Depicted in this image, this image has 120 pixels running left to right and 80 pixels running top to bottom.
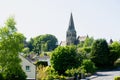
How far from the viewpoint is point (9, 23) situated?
48.4m

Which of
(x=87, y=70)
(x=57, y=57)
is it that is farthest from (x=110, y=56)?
(x=57, y=57)

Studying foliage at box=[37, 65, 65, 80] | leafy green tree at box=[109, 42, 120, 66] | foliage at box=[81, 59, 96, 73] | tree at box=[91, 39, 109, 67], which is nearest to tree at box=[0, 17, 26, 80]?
foliage at box=[37, 65, 65, 80]

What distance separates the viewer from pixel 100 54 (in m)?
104

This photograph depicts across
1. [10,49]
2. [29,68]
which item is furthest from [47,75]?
[10,49]

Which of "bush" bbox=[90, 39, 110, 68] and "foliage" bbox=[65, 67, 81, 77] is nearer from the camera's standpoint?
"foliage" bbox=[65, 67, 81, 77]

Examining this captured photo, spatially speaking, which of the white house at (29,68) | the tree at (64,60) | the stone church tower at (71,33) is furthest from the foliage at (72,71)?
the stone church tower at (71,33)

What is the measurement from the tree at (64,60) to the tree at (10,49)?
24.6 metres

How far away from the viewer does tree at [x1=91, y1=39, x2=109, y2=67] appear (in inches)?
4090

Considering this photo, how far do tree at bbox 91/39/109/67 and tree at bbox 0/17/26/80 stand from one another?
5786 centimetres

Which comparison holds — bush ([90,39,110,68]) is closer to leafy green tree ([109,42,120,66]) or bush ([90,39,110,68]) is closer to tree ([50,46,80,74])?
leafy green tree ([109,42,120,66])

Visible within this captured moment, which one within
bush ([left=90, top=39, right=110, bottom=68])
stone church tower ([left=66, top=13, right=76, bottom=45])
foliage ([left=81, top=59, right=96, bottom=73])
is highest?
stone church tower ([left=66, top=13, right=76, bottom=45])

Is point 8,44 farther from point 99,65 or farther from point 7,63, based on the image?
point 99,65

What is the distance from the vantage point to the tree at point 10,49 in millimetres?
47969

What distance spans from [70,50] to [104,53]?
32.4 metres
